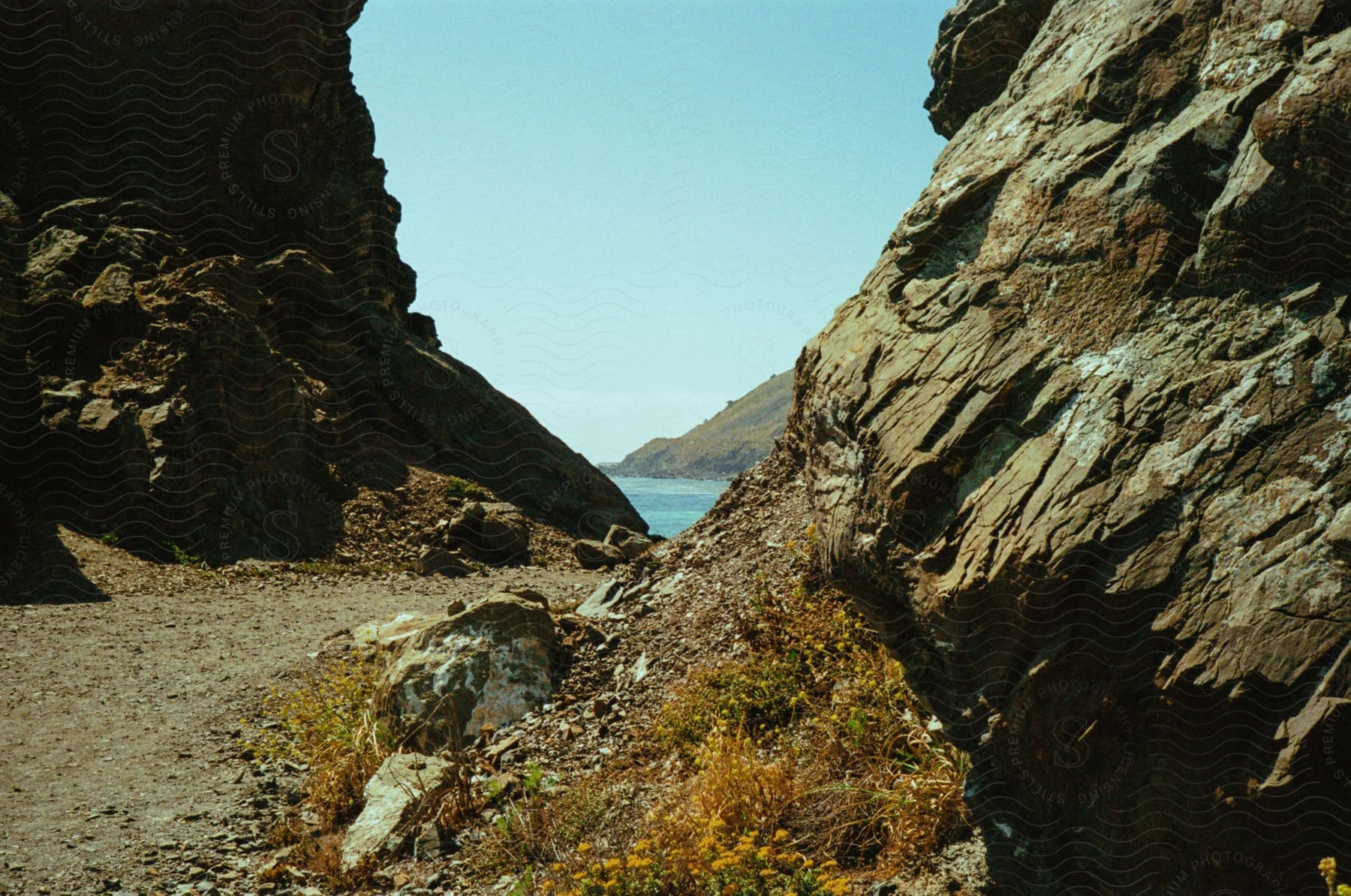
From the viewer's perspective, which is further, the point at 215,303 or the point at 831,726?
the point at 215,303

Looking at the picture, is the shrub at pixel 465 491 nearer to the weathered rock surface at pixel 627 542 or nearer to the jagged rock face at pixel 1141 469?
the weathered rock surface at pixel 627 542

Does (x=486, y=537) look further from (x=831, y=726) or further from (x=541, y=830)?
(x=831, y=726)

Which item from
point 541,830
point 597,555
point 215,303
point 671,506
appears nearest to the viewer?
point 541,830

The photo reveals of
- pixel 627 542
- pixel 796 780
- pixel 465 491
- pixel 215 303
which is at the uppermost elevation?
pixel 215 303

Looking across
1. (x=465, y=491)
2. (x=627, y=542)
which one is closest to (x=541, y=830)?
(x=627, y=542)

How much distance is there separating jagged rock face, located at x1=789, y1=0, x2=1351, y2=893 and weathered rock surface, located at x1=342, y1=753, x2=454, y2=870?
3584mm

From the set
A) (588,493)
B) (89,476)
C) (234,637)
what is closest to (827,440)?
(234,637)

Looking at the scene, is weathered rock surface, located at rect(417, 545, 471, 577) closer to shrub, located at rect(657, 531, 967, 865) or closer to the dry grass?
shrub, located at rect(657, 531, 967, 865)

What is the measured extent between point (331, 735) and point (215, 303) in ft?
42.6

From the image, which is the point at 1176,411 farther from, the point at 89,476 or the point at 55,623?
the point at 89,476

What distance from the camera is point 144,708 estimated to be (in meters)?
9.36

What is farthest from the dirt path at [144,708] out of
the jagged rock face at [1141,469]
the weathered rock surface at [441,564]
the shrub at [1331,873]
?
the shrub at [1331,873]

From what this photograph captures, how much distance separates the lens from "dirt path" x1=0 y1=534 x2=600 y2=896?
656 centimetres

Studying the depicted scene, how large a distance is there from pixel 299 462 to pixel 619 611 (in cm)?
1217
